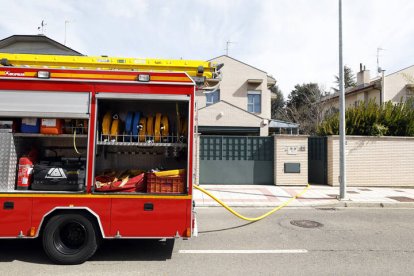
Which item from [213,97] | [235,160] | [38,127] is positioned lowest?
[235,160]

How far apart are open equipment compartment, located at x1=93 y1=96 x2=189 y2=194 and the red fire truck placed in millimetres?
22

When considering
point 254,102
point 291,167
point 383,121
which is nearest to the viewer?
point 291,167

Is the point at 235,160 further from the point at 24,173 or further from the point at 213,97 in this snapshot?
the point at 213,97

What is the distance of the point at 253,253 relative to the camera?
17.8 ft

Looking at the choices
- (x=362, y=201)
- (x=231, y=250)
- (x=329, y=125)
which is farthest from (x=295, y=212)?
(x=329, y=125)

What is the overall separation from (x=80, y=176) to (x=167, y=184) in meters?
1.34

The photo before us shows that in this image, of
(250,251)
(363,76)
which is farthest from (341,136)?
(363,76)

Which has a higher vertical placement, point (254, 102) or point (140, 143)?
point (254, 102)

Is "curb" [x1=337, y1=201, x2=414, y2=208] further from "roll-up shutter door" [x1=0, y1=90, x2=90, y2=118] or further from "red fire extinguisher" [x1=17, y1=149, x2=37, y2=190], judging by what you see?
"red fire extinguisher" [x1=17, y1=149, x2=37, y2=190]

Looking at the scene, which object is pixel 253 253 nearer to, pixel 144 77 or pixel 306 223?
pixel 306 223

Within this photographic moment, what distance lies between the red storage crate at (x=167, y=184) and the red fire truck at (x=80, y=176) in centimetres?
2

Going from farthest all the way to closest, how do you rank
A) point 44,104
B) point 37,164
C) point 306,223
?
point 306,223
point 37,164
point 44,104

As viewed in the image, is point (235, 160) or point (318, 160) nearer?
point (235, 160)

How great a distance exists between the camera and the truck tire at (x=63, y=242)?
185 inches
